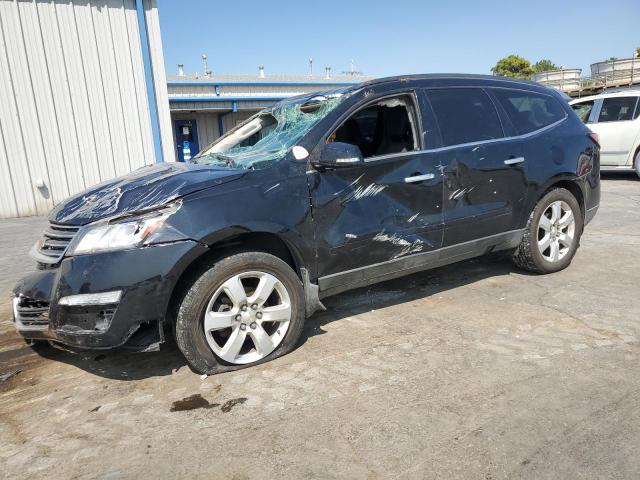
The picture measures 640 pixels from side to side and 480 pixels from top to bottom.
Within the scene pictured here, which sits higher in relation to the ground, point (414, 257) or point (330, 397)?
point (414, 257)

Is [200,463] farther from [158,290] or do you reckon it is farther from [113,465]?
[158,290]

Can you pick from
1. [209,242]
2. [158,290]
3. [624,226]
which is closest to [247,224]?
[209,242]

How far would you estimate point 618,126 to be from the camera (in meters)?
10.7

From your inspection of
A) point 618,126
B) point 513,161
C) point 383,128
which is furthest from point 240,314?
point 618,126

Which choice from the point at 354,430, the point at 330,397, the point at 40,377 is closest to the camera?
the point at 354,430

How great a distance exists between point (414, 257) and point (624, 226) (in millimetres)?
4643

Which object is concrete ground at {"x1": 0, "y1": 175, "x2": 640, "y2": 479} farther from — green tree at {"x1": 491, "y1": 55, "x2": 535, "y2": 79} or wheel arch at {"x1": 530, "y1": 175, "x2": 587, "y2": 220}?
green tree at {"x1": 491, "y1": 55, "x2": 535, "y2": 79}

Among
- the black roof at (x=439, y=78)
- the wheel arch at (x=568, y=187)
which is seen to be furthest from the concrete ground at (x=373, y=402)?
the black roof at (x=439, y=78)

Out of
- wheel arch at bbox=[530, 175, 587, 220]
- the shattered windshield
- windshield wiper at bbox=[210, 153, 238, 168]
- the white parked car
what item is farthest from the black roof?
the white parked car

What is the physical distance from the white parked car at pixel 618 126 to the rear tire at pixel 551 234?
7.07 m

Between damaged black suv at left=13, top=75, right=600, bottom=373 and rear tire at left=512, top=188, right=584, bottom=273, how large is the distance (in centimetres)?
2

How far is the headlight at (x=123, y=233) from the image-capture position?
276 centimetres

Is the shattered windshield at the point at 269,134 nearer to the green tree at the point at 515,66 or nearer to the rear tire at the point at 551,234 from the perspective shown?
the rear tire at the point at 551,234

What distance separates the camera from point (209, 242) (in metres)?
2.89
